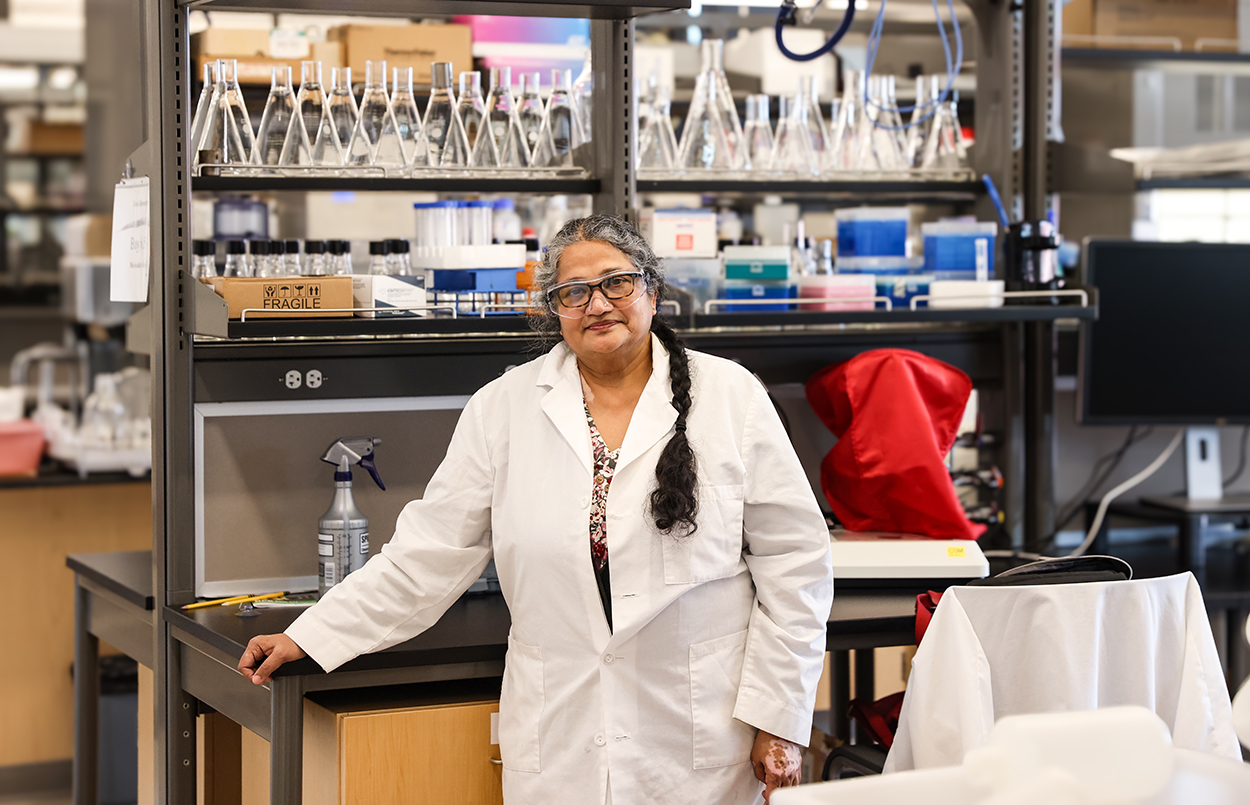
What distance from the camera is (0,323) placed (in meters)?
6.54

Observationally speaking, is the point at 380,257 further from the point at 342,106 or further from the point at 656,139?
the point at 656,139

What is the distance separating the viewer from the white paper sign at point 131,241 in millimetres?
2441

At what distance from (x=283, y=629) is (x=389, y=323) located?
584mm

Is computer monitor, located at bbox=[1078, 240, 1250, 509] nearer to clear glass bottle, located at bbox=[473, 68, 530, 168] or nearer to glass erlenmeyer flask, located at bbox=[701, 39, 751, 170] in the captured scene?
glass erlenmeyer flask, located at bbox=[701, 39, 751, 170]

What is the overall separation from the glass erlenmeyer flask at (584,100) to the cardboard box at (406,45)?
25 centimetres

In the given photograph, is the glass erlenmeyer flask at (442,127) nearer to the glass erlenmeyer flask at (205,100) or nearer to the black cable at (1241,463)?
the glass erlenmeyer flask at (205,100)

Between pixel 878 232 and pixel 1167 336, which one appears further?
pixel 1167 336

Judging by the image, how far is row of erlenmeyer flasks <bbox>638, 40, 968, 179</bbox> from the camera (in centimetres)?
296

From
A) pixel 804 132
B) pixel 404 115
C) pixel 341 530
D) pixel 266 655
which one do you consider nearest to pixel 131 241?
pixel 404 115

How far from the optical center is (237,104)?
2578 mm

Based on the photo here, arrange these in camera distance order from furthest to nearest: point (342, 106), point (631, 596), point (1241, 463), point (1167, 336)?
point (1241, 463) < point (1167, 336) < point (342, 106) < point (631, 596)

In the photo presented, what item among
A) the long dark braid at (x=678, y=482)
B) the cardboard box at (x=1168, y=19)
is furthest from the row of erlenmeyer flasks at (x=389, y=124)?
the cardboard box at (x=1168, y=19)

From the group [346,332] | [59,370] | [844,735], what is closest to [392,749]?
[346,332]

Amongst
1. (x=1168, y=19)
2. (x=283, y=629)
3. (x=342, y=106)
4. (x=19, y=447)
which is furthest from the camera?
(x=19, y=447)
